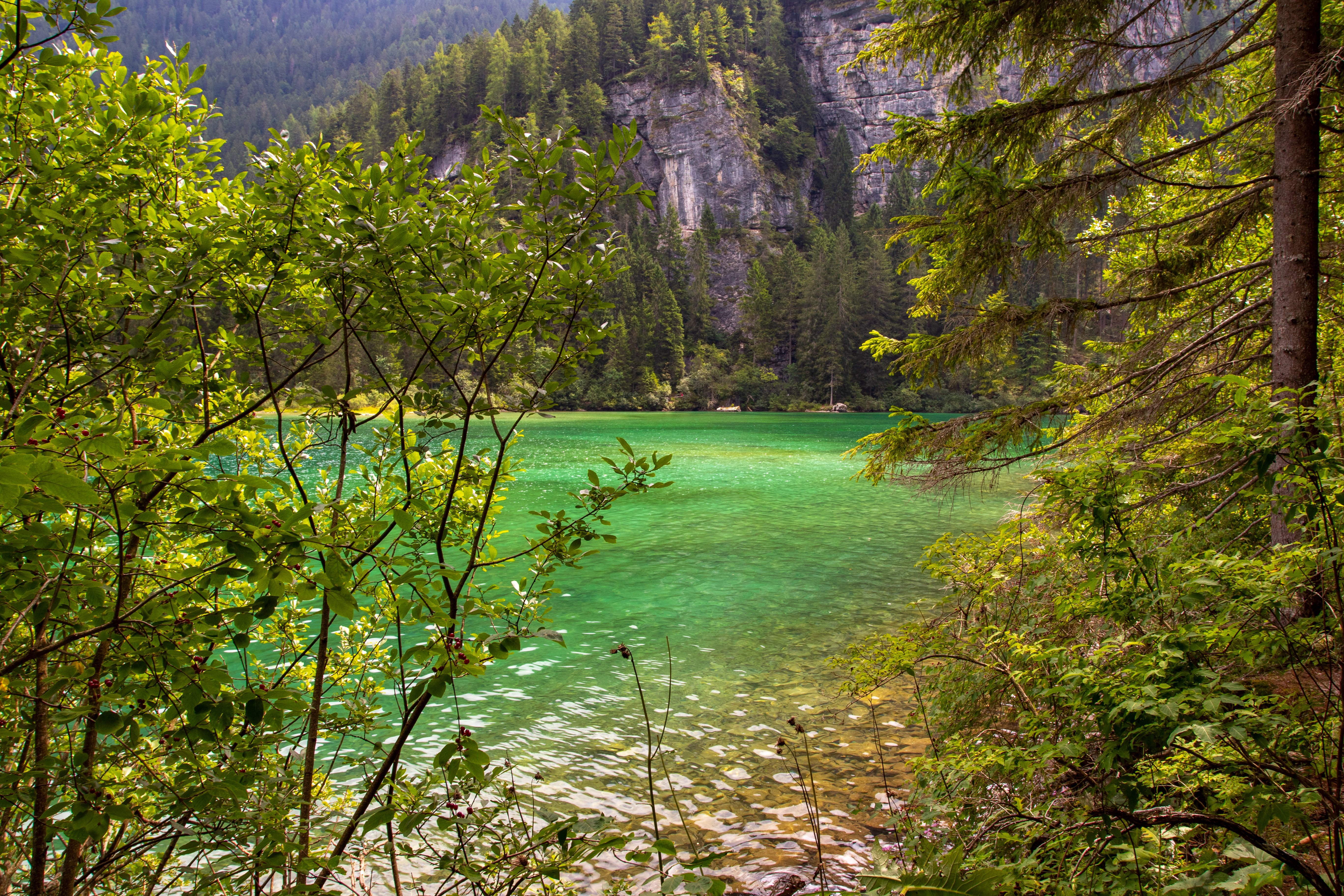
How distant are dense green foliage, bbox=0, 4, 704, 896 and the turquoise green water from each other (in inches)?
81.4

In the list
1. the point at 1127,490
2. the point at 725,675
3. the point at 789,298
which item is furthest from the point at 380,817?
the point at 789,298

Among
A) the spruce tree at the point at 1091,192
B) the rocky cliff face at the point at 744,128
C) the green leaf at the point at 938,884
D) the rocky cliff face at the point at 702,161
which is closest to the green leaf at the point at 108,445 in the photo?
the green leaf at the point at 938,884

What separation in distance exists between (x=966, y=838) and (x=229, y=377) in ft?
10.9

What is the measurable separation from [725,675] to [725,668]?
216 mm

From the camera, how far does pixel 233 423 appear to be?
191 cm

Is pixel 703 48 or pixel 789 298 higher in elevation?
pixel 703 48

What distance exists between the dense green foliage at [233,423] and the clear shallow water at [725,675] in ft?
5.02

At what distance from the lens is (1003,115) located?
16.3ft

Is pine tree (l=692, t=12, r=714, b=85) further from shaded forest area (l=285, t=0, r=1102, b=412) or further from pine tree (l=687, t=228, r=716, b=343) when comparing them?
pine tree (l=687, t=228, r=716, b=343)

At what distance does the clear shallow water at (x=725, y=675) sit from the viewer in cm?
477

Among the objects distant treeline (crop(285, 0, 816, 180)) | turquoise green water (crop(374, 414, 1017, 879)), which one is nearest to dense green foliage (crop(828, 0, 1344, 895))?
turquoise green water (crop(374, 414, 1017, 879))

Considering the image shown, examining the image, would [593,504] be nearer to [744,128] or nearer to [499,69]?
[744,128]

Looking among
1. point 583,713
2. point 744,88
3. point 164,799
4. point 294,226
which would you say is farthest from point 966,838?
point 744,88

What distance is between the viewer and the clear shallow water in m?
4.77
